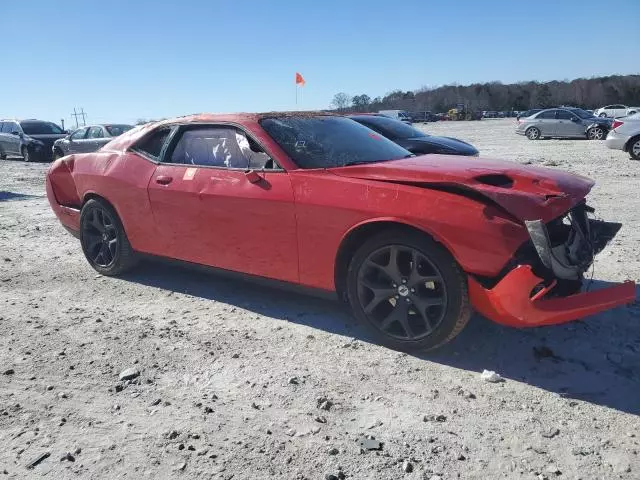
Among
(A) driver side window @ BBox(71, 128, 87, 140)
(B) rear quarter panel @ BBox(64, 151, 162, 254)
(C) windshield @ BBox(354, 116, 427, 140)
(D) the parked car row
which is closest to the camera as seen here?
(B) rear quarter panel @ BBox(64, 151, 162, 254)

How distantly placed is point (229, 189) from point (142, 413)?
1691 millimetres

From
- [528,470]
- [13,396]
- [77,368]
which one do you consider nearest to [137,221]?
[77,368]

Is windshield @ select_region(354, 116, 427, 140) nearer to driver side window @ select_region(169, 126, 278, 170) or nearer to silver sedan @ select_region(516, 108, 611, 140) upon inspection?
driver side window @ select_region(169, 126, 278, 170)

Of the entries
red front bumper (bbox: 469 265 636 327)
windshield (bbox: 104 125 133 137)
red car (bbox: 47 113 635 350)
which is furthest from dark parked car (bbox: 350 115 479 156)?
windshield (bbox: 104 125 133 137)

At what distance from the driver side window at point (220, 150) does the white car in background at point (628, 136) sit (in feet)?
42.7

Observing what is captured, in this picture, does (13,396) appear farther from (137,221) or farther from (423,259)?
(423,259)

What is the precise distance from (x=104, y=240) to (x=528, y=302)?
12.4 feet

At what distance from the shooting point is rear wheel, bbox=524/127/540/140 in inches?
930

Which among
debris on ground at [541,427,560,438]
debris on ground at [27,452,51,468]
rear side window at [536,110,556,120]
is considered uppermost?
rear side window at [536,110,556,120]

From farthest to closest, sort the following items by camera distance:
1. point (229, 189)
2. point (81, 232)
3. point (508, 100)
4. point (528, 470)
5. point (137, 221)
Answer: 1. point (508, 100)
2. point (81, 232)
3. point (137, 221)
4. point (229, 189)
5. point (528, 470)

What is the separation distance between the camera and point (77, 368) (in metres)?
3.25

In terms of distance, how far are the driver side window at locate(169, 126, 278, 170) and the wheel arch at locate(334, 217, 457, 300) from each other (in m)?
0.80

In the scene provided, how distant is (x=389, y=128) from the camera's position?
9516 millimetres

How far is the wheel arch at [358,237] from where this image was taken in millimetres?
3102
